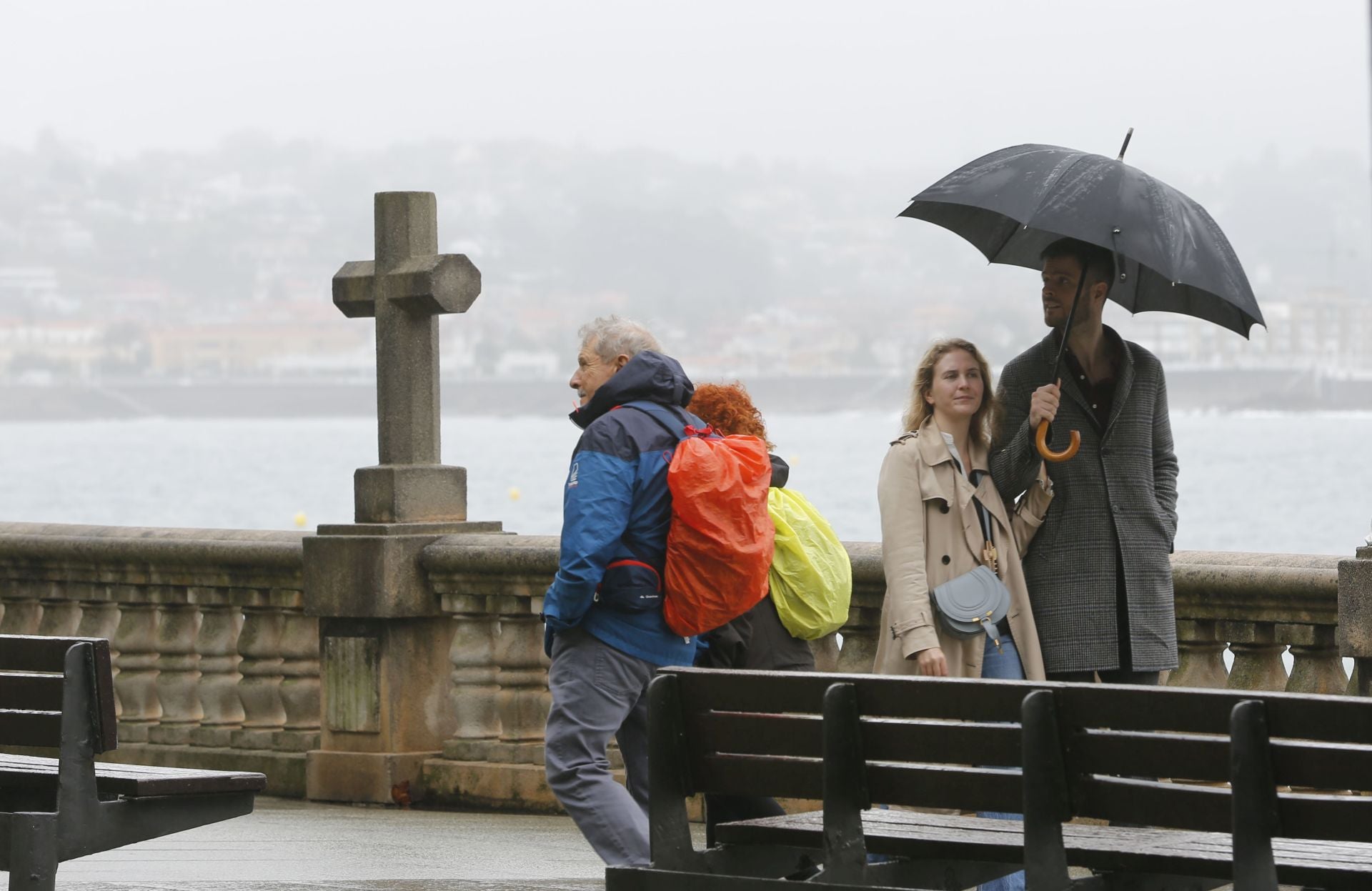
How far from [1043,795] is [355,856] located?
10.8 feet

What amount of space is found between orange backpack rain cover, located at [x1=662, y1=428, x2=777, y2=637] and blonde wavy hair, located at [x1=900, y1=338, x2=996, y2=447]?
0.38 m

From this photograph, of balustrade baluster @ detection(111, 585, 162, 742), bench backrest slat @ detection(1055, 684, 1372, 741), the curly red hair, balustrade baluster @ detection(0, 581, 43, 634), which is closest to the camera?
bench backrest slat @ detection(1055, 684, 1372, 741)

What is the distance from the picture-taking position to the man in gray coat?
16.9 ft

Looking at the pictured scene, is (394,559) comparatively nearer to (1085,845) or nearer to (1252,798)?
(1085,845)

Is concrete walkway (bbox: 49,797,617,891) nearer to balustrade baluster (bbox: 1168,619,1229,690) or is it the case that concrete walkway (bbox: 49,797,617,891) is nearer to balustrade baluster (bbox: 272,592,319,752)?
balustrade baluster (bbox: 272,592,319,752)

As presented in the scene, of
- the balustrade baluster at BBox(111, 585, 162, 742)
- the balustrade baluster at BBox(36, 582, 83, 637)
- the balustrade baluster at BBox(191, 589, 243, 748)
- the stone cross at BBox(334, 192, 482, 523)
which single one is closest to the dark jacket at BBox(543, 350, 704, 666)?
the stone cross at BBox(334, 192, 482, 523)

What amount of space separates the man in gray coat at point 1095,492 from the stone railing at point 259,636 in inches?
60.0

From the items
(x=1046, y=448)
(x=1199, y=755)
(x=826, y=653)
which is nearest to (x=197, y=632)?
(x=826, y=653)

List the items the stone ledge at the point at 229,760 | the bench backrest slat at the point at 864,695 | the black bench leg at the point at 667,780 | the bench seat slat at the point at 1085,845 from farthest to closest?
the stone ledge at the point at 229,760 < the black bench leg at the point at 667,780 < the bench backrest slat at the point at 864,695 < the bench seat slat at the point at 1085,845

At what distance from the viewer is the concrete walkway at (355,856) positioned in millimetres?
6074

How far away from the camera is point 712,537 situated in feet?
16.9

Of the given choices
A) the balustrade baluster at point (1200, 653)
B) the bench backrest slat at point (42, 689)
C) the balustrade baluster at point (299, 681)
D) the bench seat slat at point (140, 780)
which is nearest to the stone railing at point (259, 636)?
the balustrade baluster at point (299, 681)

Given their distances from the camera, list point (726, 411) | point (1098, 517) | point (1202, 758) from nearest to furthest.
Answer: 1. point (1202, 758)
2. point (1098, 517)
3. point (726, 411)

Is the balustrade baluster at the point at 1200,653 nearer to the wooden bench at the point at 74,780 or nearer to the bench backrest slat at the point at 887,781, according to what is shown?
the bench backrest slat at the point at 887,781
